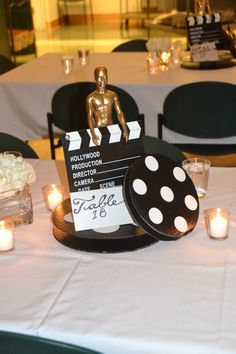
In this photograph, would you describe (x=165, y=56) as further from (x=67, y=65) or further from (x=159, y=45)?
(x=67, y=65)

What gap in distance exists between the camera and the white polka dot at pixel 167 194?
1.33 metres

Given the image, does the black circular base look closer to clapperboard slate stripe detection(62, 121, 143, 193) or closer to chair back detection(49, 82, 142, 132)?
clapperboard slate stripe detection(62, 121, 143, 193)

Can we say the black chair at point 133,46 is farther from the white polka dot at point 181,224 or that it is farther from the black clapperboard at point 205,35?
the white polka dot at point 181,224

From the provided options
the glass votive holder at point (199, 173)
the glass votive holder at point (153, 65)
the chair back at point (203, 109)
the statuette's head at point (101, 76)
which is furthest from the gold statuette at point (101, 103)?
the glass votive holder at point (153, 65)

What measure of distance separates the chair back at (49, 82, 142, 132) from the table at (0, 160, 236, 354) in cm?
139

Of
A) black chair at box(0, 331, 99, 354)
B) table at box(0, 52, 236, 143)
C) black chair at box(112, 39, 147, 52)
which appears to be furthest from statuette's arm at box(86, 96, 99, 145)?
black chair at box(112, 39, 147, 52)

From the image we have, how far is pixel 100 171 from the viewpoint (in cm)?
132

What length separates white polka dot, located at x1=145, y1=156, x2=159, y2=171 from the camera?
4.44 feet

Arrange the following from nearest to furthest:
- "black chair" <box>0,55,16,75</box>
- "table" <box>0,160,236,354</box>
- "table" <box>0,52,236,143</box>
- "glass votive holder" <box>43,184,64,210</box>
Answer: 1. "table" <box>0,160,236,354</box>
2. "glass votive holder" <box>43,184,64,210</box>
3. "table" <box>0,52,236,143</box>
4. "black chair" <box>0,55,16,75</box>

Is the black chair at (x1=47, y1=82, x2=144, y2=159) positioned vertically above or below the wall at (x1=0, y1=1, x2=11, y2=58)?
above

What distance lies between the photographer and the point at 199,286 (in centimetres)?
116

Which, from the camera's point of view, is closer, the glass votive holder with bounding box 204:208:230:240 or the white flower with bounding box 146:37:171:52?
the glass votive holder with bounding box 204:208:230:240

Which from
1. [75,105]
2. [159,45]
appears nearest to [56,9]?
[159,45]

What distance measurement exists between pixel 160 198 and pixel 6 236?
0.39 m
